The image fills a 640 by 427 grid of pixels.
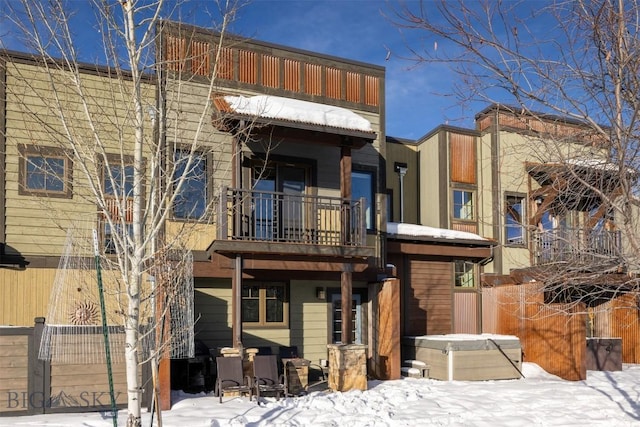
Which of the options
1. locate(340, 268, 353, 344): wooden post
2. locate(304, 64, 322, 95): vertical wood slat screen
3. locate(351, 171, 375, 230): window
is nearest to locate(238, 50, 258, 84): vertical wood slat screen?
locate(304, 64, 322, 95): vertical wood slat screen

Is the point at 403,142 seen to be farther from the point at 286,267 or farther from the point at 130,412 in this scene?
the point at 130,412

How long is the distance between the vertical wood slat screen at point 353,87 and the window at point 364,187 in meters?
1.83

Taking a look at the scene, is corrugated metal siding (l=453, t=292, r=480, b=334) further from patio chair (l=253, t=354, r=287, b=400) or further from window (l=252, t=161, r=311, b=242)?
patio chair (l=253, t=354, r=287, b=400)

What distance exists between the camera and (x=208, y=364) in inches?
451

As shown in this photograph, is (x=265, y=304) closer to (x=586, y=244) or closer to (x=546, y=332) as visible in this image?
(x=546, y=332)

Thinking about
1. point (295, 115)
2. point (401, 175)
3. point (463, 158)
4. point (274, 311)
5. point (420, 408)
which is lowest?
point (420, 408)

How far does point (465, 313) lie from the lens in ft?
52.3

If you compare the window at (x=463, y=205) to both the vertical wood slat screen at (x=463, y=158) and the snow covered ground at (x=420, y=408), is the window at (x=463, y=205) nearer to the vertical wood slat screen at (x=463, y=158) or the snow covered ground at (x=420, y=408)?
the vertical wood slat screen at (x=463, y=158)

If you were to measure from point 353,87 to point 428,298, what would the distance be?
5.77 metres

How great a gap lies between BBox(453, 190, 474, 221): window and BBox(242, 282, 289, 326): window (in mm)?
6221

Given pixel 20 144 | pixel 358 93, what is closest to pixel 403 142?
pixel 358 93

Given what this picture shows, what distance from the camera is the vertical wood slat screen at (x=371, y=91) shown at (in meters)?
14.7

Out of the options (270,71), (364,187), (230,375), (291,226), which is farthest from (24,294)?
(364,187)

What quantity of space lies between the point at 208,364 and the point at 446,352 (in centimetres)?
517
